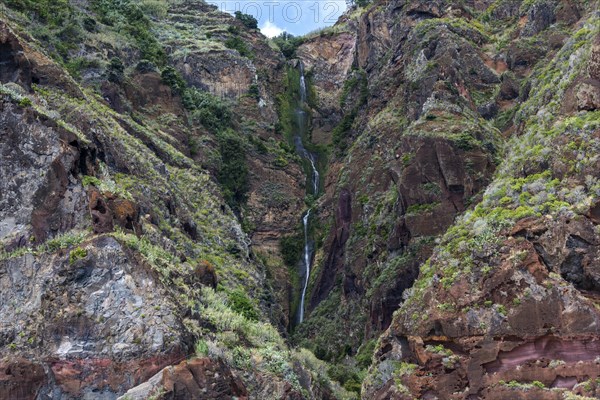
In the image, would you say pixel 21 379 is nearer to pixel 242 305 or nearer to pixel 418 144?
pixel 242 305

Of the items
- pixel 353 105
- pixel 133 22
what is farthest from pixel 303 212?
pixel 133 22

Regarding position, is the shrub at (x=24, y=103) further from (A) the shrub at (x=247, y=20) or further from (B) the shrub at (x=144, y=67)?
(A) the shrub at (x=247, y=20)

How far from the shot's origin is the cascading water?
6568 cm

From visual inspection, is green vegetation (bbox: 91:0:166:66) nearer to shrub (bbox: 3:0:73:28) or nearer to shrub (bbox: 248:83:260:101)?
Result: shrub (bbox: 3:0:73:28)

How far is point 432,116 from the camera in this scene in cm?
5403

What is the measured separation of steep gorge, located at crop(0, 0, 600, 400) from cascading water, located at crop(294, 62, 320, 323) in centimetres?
41

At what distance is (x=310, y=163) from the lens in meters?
82.9

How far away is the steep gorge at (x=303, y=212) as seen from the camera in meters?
28.1

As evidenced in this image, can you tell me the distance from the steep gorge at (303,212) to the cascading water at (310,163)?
1.33ft

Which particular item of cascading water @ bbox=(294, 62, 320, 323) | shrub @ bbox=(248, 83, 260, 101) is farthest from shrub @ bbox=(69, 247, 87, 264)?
shrub @ bbox=(248, 83, 260, 101)

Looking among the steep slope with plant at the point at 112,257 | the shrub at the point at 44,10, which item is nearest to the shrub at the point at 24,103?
the steep slope with plant at the point at 112,257

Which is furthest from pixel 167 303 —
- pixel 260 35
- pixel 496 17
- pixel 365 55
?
pixel 260 35

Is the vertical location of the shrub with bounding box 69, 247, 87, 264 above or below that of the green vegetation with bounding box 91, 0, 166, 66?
below

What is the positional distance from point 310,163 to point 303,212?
11.2 metres
